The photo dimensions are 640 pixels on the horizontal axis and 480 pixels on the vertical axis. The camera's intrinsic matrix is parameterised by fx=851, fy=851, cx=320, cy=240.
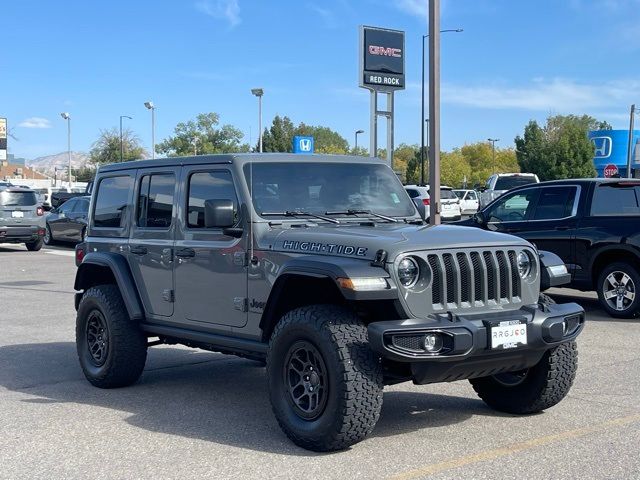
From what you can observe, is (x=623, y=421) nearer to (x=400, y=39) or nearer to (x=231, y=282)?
(x=231, y=282)

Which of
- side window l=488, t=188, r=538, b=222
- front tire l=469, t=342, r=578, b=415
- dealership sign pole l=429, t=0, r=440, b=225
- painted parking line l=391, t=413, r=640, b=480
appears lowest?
painted parking line l=391, t=413, r=640, b=480

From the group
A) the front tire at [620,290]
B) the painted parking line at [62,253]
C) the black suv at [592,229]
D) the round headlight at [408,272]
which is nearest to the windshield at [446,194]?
the painted parking line at [62,253]

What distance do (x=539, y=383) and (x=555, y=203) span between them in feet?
21.0

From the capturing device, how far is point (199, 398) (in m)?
7.02

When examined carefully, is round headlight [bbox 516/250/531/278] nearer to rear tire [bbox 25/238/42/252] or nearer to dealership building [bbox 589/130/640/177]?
rear tire [bbox 25/238/42/252]

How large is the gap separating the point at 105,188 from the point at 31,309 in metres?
Answer: 5.25

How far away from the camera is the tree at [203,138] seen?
81.7 m

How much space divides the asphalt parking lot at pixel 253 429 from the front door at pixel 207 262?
0.79 metres

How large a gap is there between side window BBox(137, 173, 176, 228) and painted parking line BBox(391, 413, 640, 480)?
304 cm

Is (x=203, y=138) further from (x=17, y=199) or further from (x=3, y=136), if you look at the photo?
(x=17, y=199)

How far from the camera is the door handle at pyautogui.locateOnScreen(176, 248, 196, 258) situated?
6.55m

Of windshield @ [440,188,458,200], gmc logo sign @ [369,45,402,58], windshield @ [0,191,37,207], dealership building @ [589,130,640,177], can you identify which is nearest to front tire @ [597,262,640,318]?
gmc logo sign @ [369,45,402,58]

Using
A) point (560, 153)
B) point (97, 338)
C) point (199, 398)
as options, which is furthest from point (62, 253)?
point (560, 153)

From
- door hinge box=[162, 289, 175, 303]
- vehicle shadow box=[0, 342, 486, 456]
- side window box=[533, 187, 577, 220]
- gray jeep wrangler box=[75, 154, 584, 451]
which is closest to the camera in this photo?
gray jeep wrangler box=[75, 154, 584, 451]
